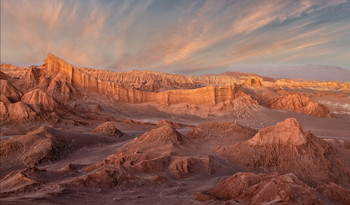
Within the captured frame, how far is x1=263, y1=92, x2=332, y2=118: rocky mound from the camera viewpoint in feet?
103

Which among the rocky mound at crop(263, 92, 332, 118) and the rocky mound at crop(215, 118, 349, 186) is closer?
the rocky mound at crop(215, 118, 349, 186)

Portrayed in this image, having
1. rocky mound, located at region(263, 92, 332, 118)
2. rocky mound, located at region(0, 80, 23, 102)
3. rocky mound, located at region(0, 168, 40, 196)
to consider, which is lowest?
rocky mound, located at region(263, 92, 332, 118)

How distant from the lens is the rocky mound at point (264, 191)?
12.8ft

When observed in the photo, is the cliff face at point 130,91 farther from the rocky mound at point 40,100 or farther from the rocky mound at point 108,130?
the rocky mound at point 108,130

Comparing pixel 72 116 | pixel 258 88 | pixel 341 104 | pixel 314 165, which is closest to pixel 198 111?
pixel 72 116

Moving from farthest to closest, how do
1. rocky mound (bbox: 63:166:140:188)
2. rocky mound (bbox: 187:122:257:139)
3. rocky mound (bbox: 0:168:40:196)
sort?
rocky mound (bbox: 187:122:257:139) < rocky mound (bbox: 63:166:140:188) < rocky mound (bbox: 0:168:40:196)

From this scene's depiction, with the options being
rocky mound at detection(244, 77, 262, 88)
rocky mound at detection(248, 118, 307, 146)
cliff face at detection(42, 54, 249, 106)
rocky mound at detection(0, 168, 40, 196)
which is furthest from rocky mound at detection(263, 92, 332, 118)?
rocky mound at detection(0, 168, 40, 196)

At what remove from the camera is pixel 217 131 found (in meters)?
13.8

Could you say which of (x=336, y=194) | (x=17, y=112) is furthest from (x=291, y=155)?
(x=17, y=112)

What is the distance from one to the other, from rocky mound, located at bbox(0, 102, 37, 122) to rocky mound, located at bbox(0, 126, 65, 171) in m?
6.42

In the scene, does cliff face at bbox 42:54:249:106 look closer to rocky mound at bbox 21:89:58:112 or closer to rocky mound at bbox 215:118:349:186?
rocky mound at bbox 21:89:58:112

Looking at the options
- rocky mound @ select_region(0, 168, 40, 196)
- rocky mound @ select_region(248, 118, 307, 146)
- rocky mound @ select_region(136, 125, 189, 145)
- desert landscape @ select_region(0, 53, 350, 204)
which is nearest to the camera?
rocky mound @ select_region(0, 168, 40, 196)

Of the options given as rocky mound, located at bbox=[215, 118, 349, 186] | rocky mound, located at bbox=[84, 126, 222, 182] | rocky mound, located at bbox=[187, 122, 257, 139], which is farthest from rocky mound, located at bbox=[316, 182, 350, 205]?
rocky mound, located at bbox=[187, 122, 257, 139]

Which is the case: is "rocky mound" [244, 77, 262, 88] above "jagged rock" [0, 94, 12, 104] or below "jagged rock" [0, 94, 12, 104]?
above
